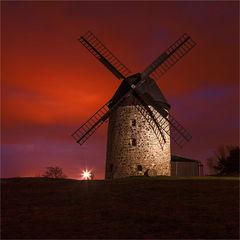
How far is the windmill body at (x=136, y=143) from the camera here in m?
34.5

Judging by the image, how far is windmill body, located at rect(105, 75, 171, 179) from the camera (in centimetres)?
3450

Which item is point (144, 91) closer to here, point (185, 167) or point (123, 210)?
point (185, 167)

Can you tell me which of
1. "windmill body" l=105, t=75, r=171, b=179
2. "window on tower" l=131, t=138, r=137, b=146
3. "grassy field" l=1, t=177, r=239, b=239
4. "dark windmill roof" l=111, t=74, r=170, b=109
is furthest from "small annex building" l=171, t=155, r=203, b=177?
"grassy field" l=1, t=177, r=239, b=239

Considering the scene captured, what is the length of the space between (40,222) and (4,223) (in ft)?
4.57

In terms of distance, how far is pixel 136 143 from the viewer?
114ft

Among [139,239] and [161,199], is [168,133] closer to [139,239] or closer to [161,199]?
[161,199]

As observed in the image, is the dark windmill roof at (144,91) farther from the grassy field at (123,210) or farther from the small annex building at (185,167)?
the grassy field at (123,210)

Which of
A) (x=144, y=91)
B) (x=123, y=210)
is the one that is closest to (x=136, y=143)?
(x=144, y=91)

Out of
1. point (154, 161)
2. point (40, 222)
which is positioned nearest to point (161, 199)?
point (40, 222)

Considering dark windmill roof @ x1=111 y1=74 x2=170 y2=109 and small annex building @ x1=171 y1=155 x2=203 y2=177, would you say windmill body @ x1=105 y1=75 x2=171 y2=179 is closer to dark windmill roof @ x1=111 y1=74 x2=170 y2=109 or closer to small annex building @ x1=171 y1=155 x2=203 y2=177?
dark windmill roof @ x1=111 y1=74 x2=170 y2=109

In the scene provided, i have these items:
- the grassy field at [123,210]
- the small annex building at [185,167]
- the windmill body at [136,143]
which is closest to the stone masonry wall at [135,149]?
the windmill body at [136,143]

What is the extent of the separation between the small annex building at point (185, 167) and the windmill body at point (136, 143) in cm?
219

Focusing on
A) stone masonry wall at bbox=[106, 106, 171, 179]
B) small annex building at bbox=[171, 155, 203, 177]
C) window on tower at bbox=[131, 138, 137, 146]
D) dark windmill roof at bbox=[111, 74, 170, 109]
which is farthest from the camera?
small annex building at bbox=[171, 155, 203, 177]

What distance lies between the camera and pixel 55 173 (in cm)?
6606
